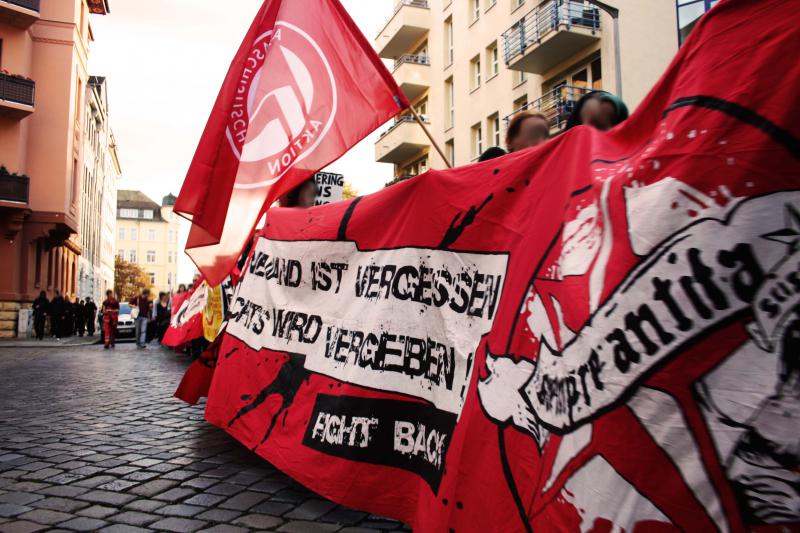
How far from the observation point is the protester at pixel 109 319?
814 inches

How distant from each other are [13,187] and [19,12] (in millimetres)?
7506

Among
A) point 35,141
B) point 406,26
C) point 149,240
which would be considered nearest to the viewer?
point 35,141

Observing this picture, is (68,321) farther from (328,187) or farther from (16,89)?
(328,187)

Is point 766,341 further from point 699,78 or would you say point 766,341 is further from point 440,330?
point 440,330

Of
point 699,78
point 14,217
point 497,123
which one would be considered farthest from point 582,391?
point 14,217

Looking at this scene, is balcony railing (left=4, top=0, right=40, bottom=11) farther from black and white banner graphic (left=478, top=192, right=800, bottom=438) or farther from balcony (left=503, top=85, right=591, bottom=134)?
black and white banner graphic (left=478, top=192, right=800, bottom=438)

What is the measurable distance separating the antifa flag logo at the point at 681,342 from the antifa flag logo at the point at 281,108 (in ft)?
8.53

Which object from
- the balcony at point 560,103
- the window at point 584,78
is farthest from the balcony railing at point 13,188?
the window at point 584,78

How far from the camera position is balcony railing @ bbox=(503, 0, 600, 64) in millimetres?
20391

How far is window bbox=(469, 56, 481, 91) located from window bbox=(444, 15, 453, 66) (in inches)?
96.4

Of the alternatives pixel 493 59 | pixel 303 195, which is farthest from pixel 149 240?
pixel 303 195

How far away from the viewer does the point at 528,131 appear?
4289mm

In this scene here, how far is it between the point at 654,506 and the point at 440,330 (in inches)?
59.4

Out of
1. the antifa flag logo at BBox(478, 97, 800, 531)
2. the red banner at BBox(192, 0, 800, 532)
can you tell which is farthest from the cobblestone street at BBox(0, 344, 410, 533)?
the antifa flag logo at BBox(478, 97, 800, 531)
